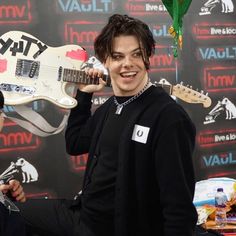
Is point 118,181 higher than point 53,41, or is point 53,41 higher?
point 53,41

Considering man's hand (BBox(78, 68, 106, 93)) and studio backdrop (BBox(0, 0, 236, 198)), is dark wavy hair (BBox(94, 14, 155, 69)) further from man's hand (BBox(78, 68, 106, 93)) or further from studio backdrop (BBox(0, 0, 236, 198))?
studio backdrop (BBox(0, 0, 236, 198))

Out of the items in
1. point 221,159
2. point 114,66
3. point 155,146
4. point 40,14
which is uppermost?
point 40,14

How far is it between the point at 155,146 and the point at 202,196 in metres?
1.56

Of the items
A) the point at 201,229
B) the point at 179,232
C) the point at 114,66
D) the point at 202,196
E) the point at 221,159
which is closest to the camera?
the point at 179,232

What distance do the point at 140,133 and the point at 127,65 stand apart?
25 cm

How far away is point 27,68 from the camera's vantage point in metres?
1.95

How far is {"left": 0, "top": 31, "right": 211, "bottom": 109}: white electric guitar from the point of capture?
1.93 meters

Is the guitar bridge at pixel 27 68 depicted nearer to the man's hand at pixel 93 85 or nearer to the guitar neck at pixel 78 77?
the guitar neck at pixel 78 77

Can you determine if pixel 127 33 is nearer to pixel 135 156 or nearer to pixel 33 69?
pixel 135 156

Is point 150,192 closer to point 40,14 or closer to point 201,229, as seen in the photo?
point 201,229

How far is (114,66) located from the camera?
1496 mm

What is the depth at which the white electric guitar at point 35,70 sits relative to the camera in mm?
1928

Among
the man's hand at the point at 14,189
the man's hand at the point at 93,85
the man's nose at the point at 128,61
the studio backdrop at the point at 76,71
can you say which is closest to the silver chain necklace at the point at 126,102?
the man's nose at the point at 128,61

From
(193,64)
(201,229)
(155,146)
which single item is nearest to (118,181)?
(155,146)
